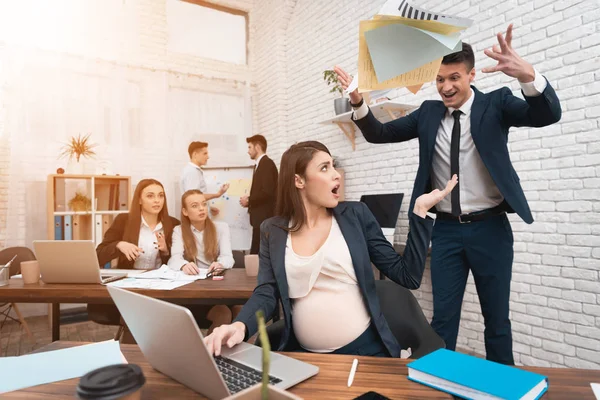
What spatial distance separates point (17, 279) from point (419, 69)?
2304mm

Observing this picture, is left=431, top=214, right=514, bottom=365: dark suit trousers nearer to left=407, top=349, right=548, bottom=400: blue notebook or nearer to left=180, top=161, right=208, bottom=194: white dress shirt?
left=407, top=349, right=548, bottom=400: blue notebook

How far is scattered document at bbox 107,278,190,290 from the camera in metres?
1.85

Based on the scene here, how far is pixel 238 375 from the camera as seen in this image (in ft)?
2.73

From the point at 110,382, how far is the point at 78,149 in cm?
453

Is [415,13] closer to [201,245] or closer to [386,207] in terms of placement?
[201,245]

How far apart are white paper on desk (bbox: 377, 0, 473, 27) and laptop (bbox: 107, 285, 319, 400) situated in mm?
889

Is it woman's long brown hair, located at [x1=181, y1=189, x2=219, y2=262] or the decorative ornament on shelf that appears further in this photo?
the decorative ornament on shelf

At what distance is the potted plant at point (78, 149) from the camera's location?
446 cm

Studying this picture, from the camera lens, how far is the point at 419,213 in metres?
1.25

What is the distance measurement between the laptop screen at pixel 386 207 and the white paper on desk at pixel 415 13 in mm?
2637

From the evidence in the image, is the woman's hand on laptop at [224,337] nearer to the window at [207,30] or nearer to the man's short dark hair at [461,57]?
the man's short dark hair at [461,57]

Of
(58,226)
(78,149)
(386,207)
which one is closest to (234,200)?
(78,149)

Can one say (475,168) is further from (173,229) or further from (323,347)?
(173,229)

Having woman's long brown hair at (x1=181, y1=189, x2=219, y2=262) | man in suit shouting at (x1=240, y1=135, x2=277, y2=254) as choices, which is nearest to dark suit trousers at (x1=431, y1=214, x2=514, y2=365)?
woman's long brown hair at (x1=181, y1=189, x2=219, y2=262)
